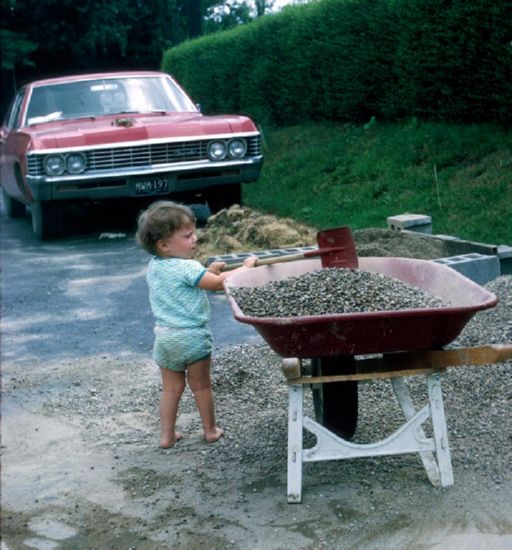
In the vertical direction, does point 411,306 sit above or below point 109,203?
above

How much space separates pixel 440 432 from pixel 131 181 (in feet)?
23.2

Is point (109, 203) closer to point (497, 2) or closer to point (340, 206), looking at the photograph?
point (340, 206)

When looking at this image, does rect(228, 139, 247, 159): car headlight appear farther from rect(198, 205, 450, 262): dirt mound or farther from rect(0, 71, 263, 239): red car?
rect(198, 205, 450, 262): dirt mound

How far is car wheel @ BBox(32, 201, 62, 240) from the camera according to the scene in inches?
444

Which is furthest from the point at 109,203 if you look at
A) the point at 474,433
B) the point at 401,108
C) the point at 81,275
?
the point at 474,433

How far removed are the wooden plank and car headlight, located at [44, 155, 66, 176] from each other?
6.62 metres

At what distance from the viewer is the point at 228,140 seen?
1098 cm

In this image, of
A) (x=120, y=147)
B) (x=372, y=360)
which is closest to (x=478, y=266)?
(x=372, y=360)

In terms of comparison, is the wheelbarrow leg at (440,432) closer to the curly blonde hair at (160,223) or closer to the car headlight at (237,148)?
the curly blonde hair at (160,223)

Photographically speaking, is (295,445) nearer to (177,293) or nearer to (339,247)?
(177,293)

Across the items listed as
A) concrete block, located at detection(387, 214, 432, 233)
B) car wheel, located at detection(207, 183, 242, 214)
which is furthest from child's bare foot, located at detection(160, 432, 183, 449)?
car wheel, located at detection(207, 183, 242, 214)

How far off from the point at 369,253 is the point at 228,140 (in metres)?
3.49

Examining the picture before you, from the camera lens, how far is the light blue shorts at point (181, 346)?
15.3 feet

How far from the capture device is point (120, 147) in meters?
10.5
